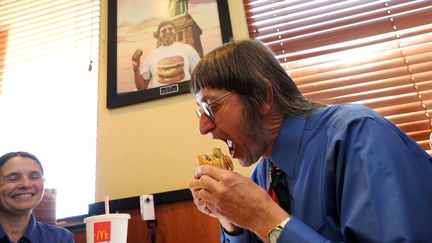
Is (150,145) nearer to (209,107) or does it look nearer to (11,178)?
(11,178)

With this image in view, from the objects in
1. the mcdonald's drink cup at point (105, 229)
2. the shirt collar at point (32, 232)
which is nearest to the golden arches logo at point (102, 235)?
the mcdonald's drink cup at point (105, 229)

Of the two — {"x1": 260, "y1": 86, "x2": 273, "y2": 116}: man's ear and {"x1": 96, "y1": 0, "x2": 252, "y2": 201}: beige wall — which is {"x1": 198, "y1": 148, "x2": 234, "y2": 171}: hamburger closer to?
{"x1": 260, "y1": 86, "x2": 273, "y2": 116}: man's ear

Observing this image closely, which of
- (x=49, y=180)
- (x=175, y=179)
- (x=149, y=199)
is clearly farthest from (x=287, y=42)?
(x=49, y=180)

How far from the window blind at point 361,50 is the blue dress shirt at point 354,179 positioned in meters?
0.91

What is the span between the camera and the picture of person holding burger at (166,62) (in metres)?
1.86

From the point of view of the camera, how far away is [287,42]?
1824 mm

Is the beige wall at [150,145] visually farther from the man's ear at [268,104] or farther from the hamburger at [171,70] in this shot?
the man's ear at [268,104]

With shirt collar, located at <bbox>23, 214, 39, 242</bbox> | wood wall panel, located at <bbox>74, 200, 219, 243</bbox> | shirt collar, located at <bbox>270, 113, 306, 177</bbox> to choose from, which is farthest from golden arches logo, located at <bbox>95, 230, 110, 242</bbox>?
shirt collar, located at <bbox>270, 113, 306, 177</bbox>

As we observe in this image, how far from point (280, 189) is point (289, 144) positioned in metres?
0.11

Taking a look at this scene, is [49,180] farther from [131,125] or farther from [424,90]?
[424,90]

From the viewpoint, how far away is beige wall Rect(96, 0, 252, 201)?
1730 millimetres

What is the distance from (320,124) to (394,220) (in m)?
0.28

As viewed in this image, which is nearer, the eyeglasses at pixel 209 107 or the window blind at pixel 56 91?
the eyeglasses at pixel 209 107

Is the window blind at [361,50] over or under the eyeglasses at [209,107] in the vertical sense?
over
